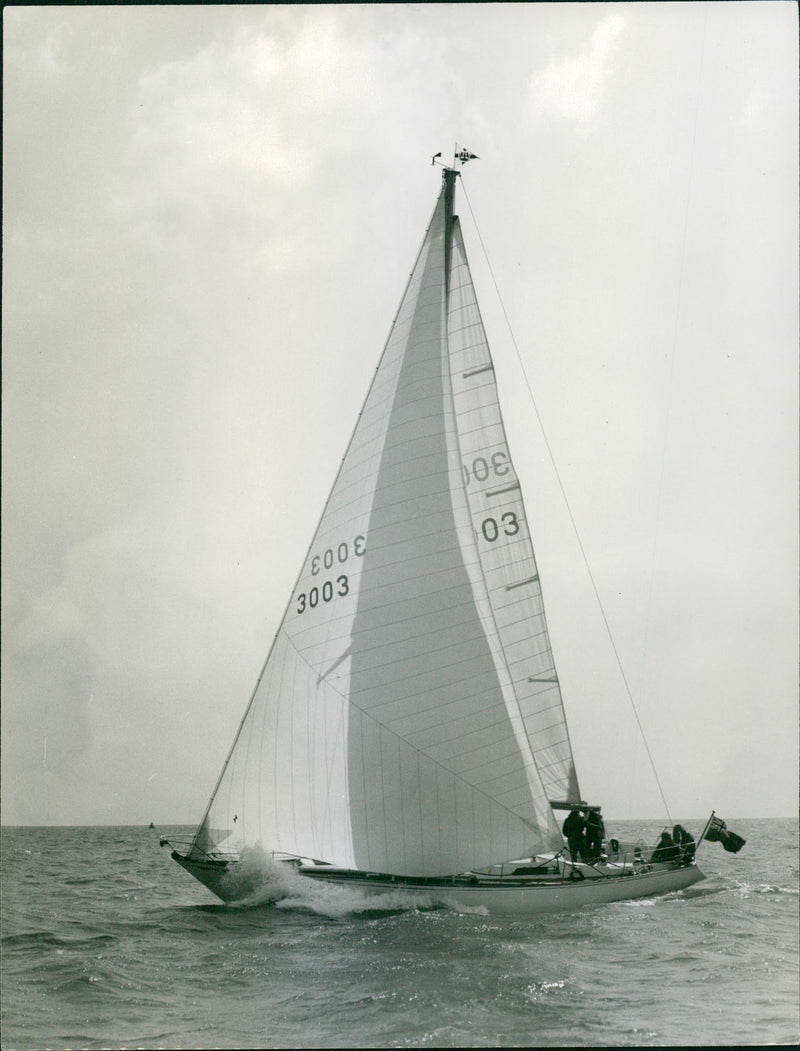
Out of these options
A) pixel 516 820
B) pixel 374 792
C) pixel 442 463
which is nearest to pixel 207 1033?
pixel 374 792

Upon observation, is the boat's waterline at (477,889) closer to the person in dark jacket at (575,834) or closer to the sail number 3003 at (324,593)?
the person in dark jacket at (575,834)

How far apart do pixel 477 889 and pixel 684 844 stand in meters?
5.58

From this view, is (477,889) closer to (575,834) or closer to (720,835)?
(575,834)

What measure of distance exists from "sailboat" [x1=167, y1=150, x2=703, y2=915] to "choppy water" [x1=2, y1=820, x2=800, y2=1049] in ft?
2.87

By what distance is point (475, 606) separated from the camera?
14.8 m

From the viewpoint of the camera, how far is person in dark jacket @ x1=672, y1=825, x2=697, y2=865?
1889 centimetres

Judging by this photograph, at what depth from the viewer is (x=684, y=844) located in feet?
62.3

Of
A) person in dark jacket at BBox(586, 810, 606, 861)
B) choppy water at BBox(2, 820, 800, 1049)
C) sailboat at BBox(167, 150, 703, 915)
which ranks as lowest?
choppy water at BBox(2, 820, 800, 1049)

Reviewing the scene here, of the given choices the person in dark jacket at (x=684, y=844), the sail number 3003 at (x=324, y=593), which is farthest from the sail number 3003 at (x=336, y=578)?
the person in dark jacket at (x=684, y=844)

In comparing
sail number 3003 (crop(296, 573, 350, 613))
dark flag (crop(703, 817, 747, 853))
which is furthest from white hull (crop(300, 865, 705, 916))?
sail number 3003 (crop(296, 573, 350, 613))

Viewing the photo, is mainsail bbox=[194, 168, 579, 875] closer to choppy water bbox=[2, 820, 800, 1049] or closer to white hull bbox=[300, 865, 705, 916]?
white hull bbox=[300, 865, 705, 916]

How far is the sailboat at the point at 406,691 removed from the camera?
14633mm

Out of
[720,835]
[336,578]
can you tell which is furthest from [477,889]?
[720,835]

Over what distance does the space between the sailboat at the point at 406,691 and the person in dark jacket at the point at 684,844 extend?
10.4 ft
